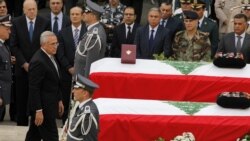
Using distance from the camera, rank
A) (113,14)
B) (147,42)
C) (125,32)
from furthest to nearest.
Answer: (113,14) < (125,32) < (147,42)

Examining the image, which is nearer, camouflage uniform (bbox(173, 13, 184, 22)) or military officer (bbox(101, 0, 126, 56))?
camouflage uniform (bbox(173, 13, 184, 22))

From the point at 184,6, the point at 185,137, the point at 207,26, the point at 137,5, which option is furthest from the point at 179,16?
the point at 185,137

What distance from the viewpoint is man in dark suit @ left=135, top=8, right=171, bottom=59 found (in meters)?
11.6

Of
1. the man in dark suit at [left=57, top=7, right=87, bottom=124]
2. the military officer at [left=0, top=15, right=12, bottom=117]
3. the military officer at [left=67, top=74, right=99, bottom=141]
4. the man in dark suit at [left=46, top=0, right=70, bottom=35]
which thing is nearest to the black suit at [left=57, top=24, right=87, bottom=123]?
A: the man in dark suit at [left=57, top=7, right=87, bottom=124]

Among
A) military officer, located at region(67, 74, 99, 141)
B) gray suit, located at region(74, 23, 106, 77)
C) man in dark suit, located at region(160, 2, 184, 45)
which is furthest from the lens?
man in dark suit, located at region(160, 2, 184, 45)

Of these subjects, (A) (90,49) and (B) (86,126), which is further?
(A) (90,49)

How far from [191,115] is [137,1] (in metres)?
5.51

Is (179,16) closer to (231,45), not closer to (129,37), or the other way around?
(129,37)

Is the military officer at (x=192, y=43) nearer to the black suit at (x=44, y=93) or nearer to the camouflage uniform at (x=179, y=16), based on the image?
the camouflage uniform at (x=179, y=16)

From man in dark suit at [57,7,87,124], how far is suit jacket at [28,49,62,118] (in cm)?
180

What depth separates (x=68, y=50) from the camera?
1173 cm

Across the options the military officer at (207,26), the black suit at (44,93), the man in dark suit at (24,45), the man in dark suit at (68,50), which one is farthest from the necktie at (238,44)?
the black suit at (44,93)

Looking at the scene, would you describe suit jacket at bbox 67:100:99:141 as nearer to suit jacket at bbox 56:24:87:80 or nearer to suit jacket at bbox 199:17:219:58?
suit jacket at bbox 56:24:87:80

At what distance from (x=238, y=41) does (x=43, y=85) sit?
3.03 metres
